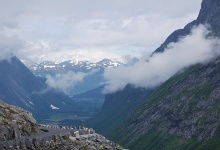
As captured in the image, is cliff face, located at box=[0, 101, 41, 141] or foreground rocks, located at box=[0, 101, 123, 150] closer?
foreground rocks, located at box=[0, 101, 123, 150]

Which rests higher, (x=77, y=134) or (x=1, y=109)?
(x=1, y=109)

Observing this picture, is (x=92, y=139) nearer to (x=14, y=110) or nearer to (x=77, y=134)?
(x=77, y=134)

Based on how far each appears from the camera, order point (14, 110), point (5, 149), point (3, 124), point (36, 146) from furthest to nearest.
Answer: point (14, 110) → point (3, 124) → point (36, 146) → point (5, 149)

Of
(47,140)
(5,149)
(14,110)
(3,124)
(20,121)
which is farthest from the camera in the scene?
(14,110)

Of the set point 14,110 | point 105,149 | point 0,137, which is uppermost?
point 14,110

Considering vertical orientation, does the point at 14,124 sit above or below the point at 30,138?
above

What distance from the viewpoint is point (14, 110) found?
13138 cm

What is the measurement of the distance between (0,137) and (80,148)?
1985cm

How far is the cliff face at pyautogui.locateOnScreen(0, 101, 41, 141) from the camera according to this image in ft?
346

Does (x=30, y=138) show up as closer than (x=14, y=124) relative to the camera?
Yes

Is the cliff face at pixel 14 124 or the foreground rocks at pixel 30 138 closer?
the foreground rocks at pixel 30 138

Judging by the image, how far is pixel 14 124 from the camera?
11112cm

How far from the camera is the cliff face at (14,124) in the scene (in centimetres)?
10531

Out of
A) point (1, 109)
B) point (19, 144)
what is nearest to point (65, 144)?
point (19, 144)
